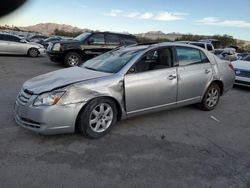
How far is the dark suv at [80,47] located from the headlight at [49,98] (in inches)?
345

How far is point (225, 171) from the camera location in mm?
3432

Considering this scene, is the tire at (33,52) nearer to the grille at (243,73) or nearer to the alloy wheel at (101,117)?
the grille at (243,73)

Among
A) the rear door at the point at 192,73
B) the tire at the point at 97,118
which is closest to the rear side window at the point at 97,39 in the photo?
the rear door at the point at 192,73

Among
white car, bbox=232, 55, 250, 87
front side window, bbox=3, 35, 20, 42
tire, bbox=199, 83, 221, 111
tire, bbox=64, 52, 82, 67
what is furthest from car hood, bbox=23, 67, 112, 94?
front side window, bbox=3, 35, 20, 42

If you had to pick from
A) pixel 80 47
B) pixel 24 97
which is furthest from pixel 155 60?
pixel 80 47

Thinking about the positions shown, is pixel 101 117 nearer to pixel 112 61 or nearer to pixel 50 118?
pixel 50 118

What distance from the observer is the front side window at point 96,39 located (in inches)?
501

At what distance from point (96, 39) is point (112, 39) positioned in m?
0.88

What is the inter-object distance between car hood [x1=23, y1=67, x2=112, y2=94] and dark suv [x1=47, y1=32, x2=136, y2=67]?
7.87 meters

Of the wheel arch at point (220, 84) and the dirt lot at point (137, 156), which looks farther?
the wheel arch at point (220, 84)

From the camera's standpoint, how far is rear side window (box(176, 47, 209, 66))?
538 cm

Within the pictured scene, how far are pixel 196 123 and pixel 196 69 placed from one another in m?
1.12

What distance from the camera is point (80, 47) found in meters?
12.5

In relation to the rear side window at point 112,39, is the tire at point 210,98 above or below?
below
